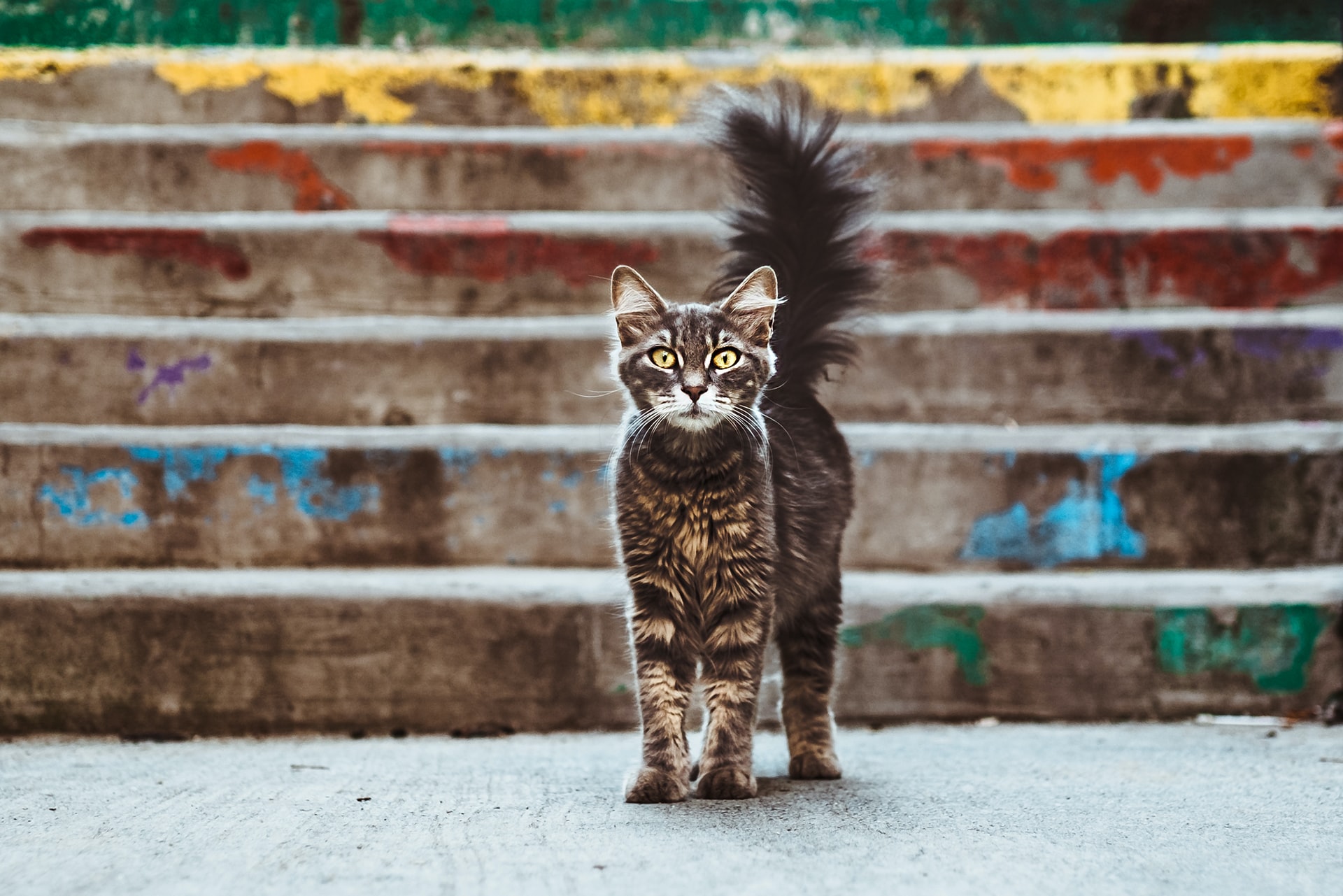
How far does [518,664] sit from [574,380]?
3.16 ft

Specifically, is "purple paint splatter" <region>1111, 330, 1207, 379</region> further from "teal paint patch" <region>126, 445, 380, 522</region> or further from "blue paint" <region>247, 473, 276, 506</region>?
"blue paint" <region>247, 473, 276, 506</region>

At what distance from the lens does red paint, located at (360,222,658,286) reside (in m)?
3.62

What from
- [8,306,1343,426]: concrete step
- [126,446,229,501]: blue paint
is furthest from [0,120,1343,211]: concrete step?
[126,446,229,501]: blue paint

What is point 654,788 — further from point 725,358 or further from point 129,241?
point 129,241

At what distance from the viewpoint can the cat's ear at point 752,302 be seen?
222cm

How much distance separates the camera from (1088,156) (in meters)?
3.99

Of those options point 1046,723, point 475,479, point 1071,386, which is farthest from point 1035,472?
point 475,479

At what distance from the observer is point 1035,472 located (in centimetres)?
322

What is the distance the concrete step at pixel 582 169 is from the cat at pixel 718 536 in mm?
1750

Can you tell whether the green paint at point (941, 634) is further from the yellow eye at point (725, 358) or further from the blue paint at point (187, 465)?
the blue paint at point (187, 465)

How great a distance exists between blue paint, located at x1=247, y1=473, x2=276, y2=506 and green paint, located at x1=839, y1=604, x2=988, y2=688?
1.73 m

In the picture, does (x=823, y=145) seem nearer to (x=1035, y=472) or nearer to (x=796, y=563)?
(x=796, y=563)

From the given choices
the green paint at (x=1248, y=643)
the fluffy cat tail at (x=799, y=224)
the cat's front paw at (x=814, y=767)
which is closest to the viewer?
the cat's front paw at (x=814, y=767)

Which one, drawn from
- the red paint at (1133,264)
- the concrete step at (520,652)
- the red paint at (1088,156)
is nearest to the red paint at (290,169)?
the concrete step at (520,652)
